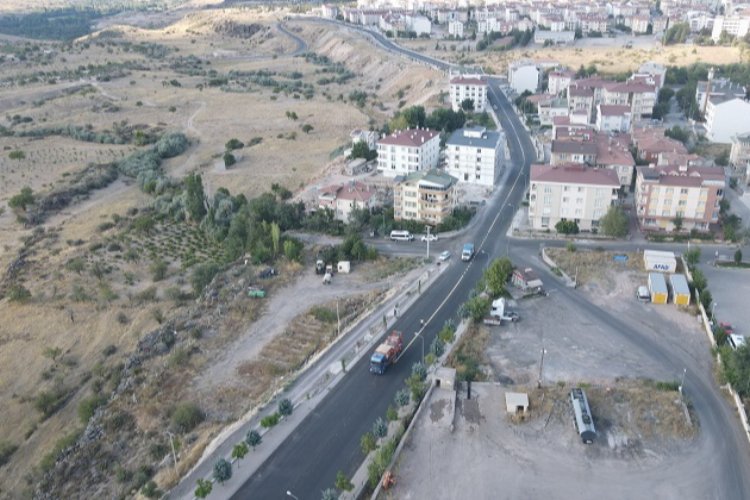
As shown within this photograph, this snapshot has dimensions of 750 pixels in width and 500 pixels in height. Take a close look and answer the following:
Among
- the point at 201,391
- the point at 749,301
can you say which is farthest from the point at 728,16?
the point at 201,391

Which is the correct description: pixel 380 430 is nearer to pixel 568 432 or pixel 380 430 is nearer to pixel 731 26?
pixel 568 432

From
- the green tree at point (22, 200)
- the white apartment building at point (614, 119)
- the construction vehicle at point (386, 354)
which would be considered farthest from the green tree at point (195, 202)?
the white apartment building at point (614, 119)

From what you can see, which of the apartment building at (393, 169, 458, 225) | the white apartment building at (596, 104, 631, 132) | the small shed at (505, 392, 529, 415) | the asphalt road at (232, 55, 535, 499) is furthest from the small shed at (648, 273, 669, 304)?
the white apartment building at (596, 104, 631, 132)

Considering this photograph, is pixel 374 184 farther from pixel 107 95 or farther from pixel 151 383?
pixel 107 95

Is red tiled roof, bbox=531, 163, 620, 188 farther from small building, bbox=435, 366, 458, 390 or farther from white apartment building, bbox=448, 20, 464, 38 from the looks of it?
white apartment building, bbox=448, 20, 464, 38

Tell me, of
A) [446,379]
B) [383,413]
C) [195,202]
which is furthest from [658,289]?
[195,202]
